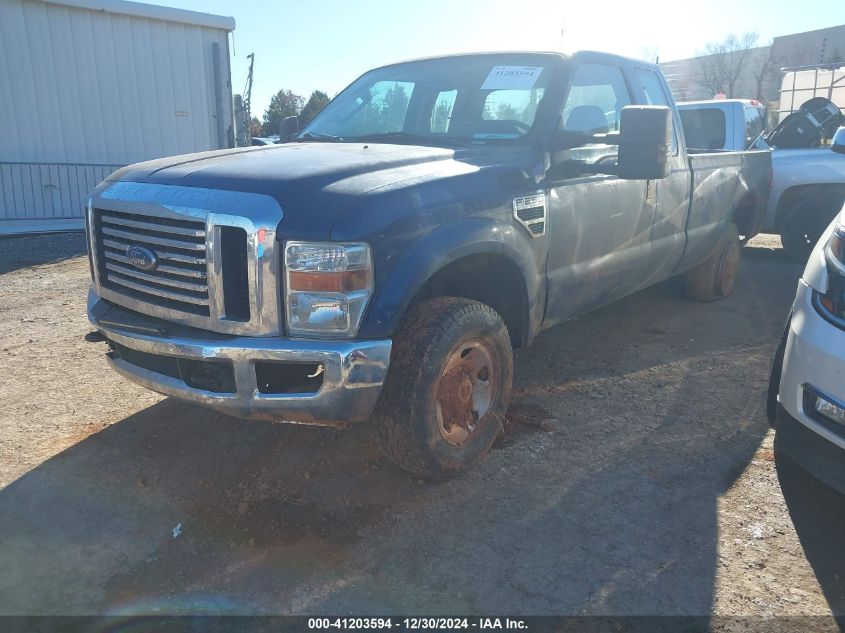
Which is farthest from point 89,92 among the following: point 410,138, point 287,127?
point 410,138

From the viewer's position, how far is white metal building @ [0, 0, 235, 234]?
1112 cm

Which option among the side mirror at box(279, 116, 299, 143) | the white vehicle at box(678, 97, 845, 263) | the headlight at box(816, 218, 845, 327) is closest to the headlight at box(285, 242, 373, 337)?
the headlight at box(816, 218, 845, 327)

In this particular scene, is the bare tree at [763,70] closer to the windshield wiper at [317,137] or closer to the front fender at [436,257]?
the windshield wiper at [317,137]

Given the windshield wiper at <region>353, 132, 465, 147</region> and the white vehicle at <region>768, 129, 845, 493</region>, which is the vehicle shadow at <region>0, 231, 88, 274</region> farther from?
the white vehicle at <region>768, 129, 845, 493</region>

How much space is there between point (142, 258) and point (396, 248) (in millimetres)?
1112

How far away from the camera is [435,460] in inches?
120

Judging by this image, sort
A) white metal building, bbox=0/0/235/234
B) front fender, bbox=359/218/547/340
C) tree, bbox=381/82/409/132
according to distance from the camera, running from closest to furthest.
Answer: front fender, bbox=359/218/547/340 → tree, bbox=381/82/409/132 → white metal building, bbox=0/0/235/234

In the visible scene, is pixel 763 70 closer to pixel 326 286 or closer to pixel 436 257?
pixel 436 257

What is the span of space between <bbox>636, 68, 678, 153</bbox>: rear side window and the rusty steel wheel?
8.22 feet

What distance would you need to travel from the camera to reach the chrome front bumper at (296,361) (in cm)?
264

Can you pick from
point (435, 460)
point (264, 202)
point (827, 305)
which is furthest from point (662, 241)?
point (264, 202)

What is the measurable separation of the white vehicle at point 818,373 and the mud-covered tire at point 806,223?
5447mm

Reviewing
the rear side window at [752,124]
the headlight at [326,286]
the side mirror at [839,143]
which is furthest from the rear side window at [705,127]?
the headlight at [326,286]

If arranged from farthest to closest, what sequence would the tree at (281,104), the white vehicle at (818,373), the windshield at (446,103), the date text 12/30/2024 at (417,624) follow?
the tree at (281,104) → the windshield at (446,103) → the white vehicle at (818,373) → the date text 12/30/2024 at (417,624)
